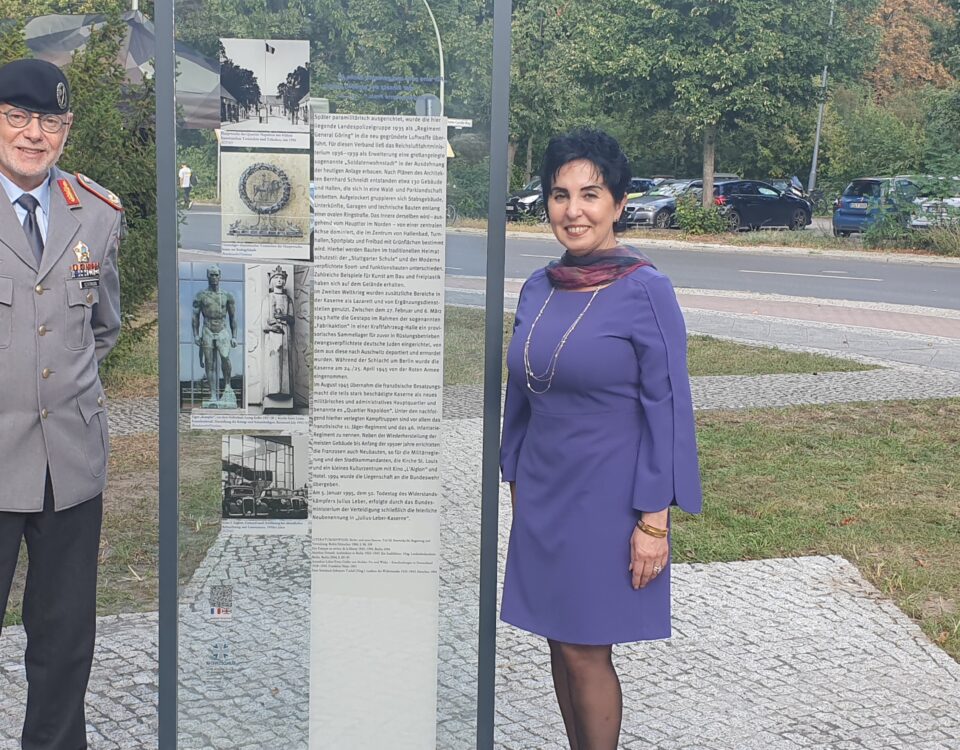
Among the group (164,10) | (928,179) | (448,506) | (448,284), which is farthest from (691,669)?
(928,179)

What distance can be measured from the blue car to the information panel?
24299 mm

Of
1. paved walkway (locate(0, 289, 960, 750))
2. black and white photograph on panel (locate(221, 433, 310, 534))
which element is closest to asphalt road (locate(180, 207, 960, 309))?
paved walkway (locate(0, 289, 960, 750))

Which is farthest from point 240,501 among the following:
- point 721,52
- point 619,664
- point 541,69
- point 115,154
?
point 541,69

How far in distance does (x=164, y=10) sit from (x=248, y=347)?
2.58ft

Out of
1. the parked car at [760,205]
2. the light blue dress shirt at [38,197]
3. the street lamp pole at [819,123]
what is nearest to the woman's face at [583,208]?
the light blue dress shirt at [38,197]

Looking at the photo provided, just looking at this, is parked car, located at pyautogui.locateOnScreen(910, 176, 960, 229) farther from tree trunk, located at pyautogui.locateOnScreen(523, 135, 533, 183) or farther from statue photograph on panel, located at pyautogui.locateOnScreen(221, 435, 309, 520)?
statue photograph on panel, located at pyautogui.locateOnScreen(221, 435, 309, 520)

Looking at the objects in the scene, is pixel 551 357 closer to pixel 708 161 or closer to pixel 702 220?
pixel 702 220

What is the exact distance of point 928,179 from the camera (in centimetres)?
2545

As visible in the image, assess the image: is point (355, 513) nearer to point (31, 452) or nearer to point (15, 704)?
point (31, 452)

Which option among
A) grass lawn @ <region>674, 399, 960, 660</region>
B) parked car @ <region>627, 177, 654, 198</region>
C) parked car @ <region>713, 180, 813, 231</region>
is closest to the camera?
grass lawn @ <region>674, 399, 960, 660</region>

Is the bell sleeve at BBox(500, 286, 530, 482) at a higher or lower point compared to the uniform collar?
lower

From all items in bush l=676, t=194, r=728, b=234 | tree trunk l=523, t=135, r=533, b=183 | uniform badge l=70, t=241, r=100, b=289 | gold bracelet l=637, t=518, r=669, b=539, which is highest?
tree trunk l=523, t=135, r=533, b=183

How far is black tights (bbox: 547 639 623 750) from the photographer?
311 cm

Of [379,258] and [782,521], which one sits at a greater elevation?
[379,258]
